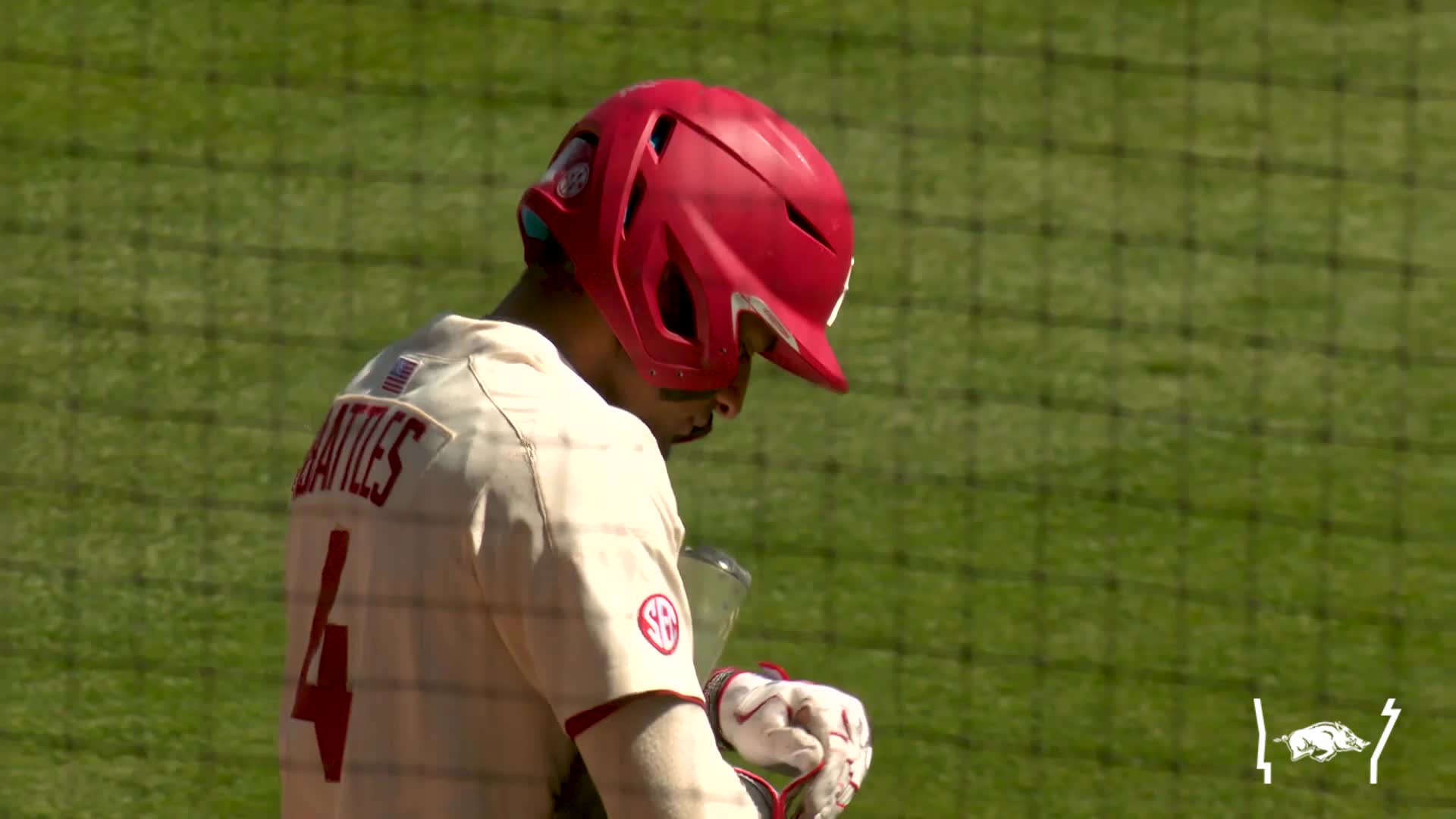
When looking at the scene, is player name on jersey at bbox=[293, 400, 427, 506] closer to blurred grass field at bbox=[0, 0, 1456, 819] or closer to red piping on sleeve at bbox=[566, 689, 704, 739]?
red piping on sleeve at bbox=[566, 689, 704, 739]

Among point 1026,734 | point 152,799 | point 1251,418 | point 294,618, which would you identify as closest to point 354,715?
point 294,618

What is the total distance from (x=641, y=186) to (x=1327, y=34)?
8286 millimetres

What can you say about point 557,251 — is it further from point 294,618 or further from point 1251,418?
point 1251,418

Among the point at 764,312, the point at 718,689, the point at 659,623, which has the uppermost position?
the point at 764,312

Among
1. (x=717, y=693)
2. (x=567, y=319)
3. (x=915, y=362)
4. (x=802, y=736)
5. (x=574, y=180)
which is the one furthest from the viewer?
(x=915, y=362)

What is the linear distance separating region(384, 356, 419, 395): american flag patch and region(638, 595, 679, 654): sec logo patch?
472 mm

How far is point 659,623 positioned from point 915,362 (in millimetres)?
5537

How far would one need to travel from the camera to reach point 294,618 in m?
2.93

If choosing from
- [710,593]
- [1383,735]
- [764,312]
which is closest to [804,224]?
[764,312]

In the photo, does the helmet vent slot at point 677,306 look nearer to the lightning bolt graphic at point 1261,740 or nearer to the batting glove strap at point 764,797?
the batting glove strap at point 764,797

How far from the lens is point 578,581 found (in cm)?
250

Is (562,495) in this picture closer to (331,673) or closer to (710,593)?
(331,673)

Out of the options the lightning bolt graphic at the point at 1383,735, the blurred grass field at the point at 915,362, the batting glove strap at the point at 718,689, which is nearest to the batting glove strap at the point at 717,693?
the batting glove strap at the point at 718,689

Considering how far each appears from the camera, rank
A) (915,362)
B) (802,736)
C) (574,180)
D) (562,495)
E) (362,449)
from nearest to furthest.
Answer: (562,495)
(362,449)
(574,180)
(802,736)
(915,362)
